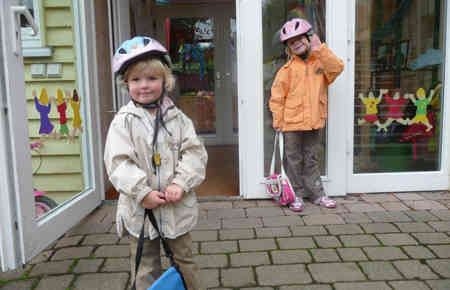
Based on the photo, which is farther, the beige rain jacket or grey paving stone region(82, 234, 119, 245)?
grey paving stone region(82, 234, 119, 245)

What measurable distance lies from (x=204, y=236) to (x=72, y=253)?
2.99 feet

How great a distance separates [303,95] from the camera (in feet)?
11.0

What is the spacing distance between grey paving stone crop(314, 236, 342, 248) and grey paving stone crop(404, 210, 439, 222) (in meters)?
0.82

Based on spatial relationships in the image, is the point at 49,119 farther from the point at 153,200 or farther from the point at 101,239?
the point at 153,200

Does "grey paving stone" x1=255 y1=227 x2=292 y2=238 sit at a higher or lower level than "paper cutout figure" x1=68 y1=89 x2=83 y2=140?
lower

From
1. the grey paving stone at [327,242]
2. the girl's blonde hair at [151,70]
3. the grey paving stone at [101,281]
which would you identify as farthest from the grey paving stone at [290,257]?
the girl's blonde hair at [151,70]

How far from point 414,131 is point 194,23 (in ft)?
13.5

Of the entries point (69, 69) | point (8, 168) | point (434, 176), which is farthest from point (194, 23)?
point (8, 168)

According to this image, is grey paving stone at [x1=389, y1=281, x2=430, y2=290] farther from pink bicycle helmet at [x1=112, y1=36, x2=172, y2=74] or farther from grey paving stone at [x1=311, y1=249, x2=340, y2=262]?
pink bicycle helmet at [x1=112, y1=36, x2=172, y2=74]

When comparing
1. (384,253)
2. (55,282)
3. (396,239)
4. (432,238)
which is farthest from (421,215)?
(55,282)

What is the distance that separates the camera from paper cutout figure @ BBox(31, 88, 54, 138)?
2.83m

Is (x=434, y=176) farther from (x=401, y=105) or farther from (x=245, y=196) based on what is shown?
(x=245, y=196)

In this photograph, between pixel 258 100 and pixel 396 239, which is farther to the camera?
pixel 258 100

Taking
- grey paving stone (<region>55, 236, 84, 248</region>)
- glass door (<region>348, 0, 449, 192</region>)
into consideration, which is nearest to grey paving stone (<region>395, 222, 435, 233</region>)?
glass door (<region>348, 0, 449, 192</region>)
